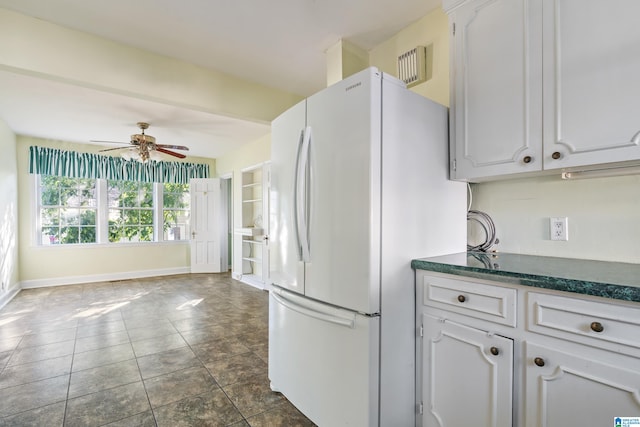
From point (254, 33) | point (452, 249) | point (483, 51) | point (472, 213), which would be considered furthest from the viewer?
point (254, 33)

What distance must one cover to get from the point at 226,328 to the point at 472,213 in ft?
9.01

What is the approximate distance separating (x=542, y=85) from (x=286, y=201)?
4.64ft

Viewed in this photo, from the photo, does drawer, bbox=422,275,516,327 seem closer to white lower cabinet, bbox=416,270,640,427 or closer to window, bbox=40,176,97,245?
white lower cabinet, bbox=416,270,640,427

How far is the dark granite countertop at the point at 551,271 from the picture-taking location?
1007 mm

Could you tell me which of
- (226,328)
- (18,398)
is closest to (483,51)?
(226,328)

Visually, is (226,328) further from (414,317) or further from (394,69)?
(394,69)

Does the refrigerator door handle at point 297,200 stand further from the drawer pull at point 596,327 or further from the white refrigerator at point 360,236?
the drawer pull at point 596,327

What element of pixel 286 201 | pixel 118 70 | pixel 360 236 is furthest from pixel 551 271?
pixel 118 70

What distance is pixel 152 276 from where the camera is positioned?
6340 millimetres

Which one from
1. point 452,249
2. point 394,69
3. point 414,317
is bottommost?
point 414,317

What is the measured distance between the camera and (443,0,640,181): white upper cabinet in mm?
1243

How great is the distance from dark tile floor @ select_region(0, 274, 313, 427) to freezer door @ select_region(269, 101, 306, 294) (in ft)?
2.84

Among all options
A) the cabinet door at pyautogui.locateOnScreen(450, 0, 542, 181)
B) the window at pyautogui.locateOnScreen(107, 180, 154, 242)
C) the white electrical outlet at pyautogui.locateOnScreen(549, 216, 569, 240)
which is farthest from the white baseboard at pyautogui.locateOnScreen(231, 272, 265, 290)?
the white electrical outlet at pyautogui.locateOnScreen(549, 216, 569, 240)

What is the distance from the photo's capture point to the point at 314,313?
5.36ft
